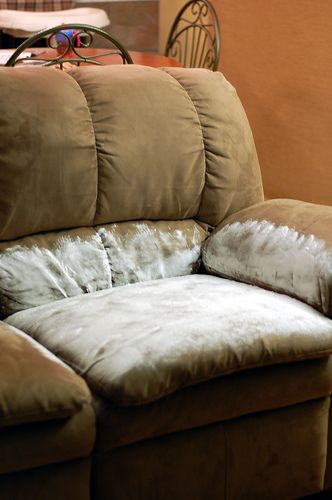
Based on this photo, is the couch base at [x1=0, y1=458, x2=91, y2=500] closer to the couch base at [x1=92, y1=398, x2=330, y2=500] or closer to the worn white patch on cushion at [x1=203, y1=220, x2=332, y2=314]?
the couch base at [x1=92, y1=398, x2=330, y2=500]

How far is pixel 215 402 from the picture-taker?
6.15 feet

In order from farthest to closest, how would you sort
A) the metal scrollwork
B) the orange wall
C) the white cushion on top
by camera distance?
1. the white cushion on top
2. the metal scrollwork
3. the orange wall

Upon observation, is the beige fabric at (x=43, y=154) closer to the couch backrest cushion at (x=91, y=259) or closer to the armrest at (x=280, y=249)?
the couch backrest cushion at (x=91, y=259)

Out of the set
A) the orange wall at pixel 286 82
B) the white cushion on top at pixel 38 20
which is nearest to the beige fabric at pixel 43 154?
the orange wall at pixel 286 82

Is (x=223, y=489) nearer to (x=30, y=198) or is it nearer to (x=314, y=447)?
(x=314, y=447)

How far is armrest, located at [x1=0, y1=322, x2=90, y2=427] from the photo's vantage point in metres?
1.62

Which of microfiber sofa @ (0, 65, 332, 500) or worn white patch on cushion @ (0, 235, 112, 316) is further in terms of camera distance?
worn white patch on cushion @ (0, 235, 112, 316)

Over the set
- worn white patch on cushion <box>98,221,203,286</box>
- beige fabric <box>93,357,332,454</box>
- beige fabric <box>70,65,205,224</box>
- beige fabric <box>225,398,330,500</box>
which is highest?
beige fabric <box>70,65,205,224</box>

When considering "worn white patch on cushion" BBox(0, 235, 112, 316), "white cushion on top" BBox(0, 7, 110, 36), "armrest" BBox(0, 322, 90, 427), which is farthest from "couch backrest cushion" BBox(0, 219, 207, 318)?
"white cushion on top" BBox(0, 7, 110, 36)

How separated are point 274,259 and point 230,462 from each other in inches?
22.0

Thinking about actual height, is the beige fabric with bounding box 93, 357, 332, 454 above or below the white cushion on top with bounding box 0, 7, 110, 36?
below

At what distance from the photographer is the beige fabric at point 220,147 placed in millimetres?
2498

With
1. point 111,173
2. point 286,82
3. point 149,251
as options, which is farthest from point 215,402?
point 286,82

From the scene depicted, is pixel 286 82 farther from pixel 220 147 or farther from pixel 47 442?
pixel 47 442
